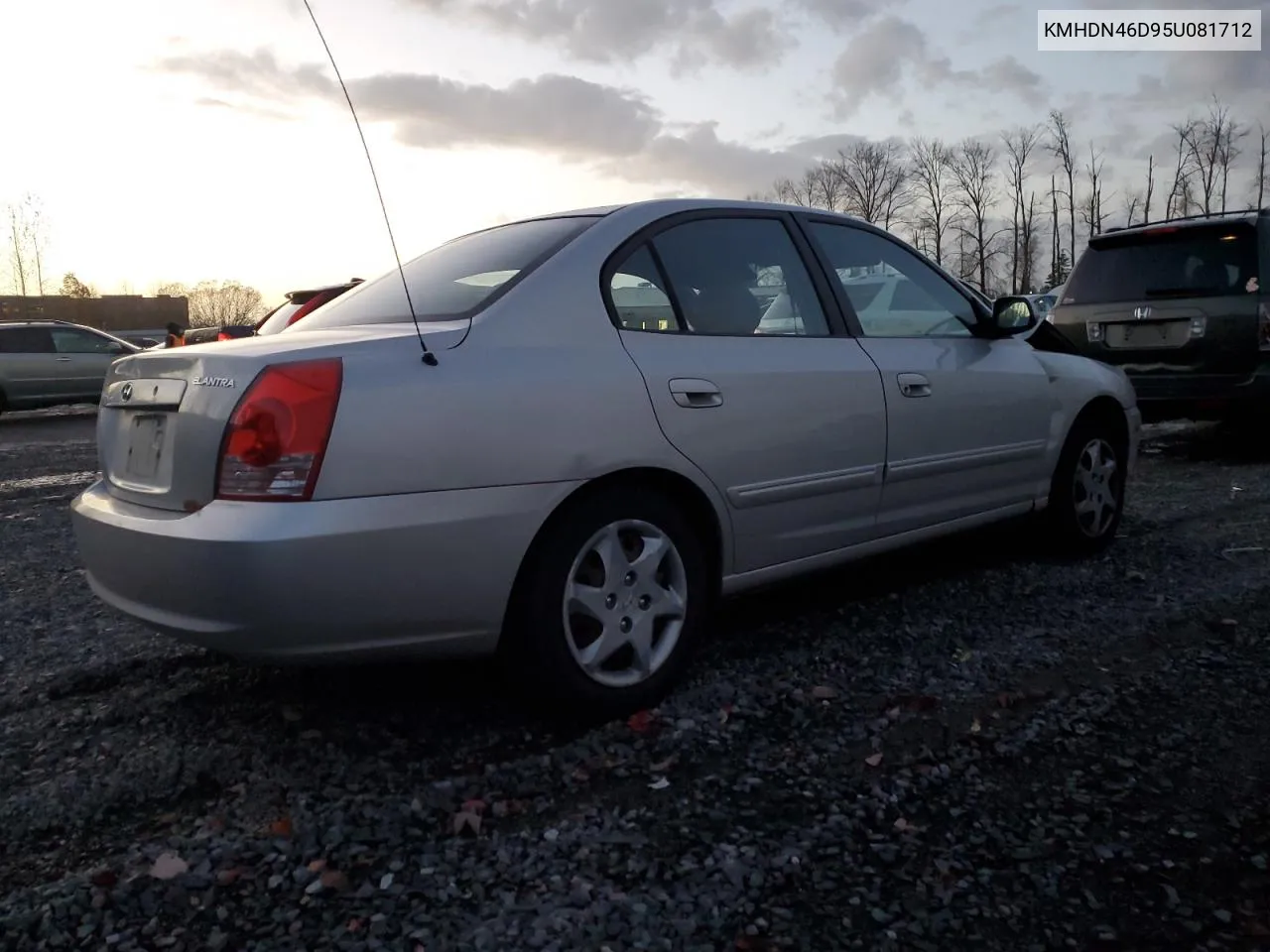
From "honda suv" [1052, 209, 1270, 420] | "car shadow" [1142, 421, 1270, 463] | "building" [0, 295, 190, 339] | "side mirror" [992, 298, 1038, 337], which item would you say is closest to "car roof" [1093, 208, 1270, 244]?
"honda suv" [1052, 209, 1270, 420]

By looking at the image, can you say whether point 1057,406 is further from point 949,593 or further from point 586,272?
point 586,272

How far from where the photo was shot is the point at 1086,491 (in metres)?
5.00

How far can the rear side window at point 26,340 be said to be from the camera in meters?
15.9

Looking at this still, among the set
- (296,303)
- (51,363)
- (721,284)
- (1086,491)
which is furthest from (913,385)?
(51,363)

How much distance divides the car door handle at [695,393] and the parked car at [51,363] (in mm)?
15002

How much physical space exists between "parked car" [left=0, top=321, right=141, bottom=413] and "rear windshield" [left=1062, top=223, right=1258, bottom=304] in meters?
13.5

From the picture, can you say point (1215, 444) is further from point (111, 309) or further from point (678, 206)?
point (111, 309)

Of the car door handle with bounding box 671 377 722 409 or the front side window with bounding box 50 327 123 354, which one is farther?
the front side window with bounding box 50 327 123 354

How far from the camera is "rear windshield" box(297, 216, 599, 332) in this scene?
10.4ft

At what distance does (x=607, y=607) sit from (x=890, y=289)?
1.95 metres

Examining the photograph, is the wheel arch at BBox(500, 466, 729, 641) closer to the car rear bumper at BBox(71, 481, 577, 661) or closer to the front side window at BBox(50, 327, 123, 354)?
the car rear bumper at BBox(71, 481, 577, 661)

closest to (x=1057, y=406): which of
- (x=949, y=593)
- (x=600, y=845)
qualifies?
(x=949, y=593)

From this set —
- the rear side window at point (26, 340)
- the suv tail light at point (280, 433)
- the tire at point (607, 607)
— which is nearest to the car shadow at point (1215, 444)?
the tire at point (607, 607)

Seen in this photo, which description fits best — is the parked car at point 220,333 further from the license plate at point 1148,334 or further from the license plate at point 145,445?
the license plate at point 145,445
